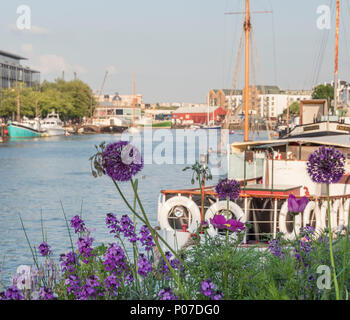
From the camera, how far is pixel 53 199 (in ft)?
116

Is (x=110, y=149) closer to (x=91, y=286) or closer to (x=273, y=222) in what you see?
(x=91, y=286)

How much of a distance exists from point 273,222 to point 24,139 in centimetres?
10454

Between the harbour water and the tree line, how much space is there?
64.1 metres

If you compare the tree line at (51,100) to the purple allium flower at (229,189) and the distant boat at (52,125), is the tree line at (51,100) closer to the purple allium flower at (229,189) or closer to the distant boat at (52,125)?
the distant boat at (52,125)

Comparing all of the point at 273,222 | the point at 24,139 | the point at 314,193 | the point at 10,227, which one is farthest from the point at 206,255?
the point at 24,139

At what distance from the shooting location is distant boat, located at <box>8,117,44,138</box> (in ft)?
370

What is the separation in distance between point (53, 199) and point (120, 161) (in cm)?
3168

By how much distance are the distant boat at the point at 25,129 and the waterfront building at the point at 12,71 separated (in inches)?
1432

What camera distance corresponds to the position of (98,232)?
22.5 meters

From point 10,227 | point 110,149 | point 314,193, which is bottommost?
point 10,227

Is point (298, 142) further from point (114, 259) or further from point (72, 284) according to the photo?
point (72, 284)

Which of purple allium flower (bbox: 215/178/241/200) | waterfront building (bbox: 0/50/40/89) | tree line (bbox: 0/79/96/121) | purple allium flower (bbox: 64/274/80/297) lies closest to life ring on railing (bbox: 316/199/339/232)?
purple allium flower (bbox: 215/178/241/200)

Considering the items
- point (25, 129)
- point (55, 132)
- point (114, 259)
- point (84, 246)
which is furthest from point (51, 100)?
point (114, 259)
